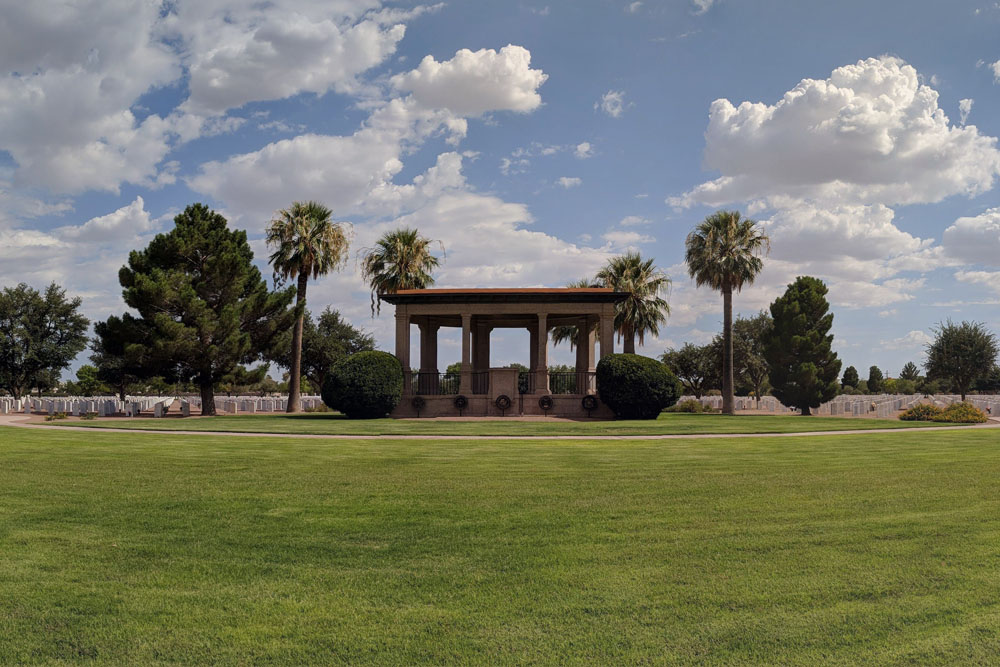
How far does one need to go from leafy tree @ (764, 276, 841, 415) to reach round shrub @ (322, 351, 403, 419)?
29763mm

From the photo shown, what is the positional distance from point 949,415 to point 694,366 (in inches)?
1451

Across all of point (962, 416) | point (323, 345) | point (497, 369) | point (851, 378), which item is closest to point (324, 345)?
point (323, 345)

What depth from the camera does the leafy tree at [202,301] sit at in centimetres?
3953

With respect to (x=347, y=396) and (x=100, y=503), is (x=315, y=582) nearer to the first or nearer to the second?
(x=100, y=503)

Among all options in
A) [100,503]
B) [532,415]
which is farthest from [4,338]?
[100,503]

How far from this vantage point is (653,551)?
7.21m

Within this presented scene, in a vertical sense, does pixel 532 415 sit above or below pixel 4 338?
below

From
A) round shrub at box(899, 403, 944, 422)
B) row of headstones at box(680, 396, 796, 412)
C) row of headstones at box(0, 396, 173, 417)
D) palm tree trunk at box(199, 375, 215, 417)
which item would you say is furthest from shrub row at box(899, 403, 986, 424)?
row of headstones at box(0, 396, 173, 417)

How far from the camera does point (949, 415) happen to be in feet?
109

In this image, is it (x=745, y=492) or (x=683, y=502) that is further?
(x=745, y=492)

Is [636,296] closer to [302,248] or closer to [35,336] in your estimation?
[302,248]

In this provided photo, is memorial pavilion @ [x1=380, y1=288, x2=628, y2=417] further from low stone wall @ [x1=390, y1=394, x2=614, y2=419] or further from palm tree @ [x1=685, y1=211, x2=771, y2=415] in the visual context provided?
palm tree @ [x1=685, y1=211, x2=771, y2=415]

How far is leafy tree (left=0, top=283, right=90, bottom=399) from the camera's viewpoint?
59.7 m

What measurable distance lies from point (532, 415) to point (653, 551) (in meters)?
29.1
